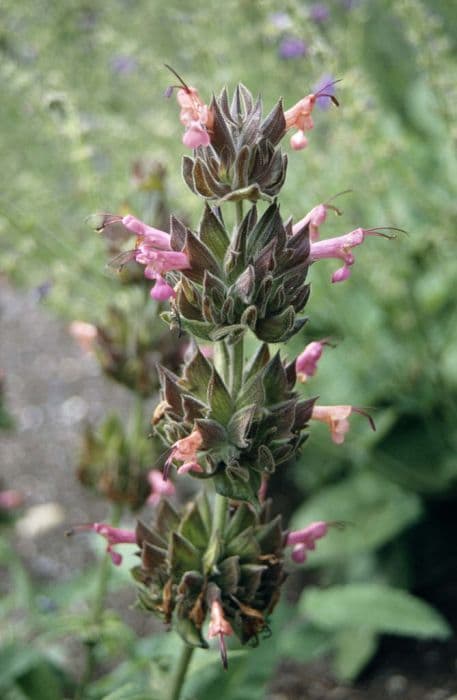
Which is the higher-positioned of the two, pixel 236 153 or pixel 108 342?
pixel 236 153

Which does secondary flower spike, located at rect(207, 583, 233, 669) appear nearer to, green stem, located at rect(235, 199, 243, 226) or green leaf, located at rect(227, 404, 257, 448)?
green leaf, located at rect(227, 404, 257, 448)

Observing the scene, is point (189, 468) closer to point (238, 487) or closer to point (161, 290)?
point (238, 487)

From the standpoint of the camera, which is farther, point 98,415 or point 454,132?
point 98,415

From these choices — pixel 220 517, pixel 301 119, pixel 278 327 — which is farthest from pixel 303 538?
pixel 301 119

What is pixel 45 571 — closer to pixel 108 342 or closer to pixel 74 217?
pixel 108 342

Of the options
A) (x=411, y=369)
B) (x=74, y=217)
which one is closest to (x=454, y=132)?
(x=411, y=369)
